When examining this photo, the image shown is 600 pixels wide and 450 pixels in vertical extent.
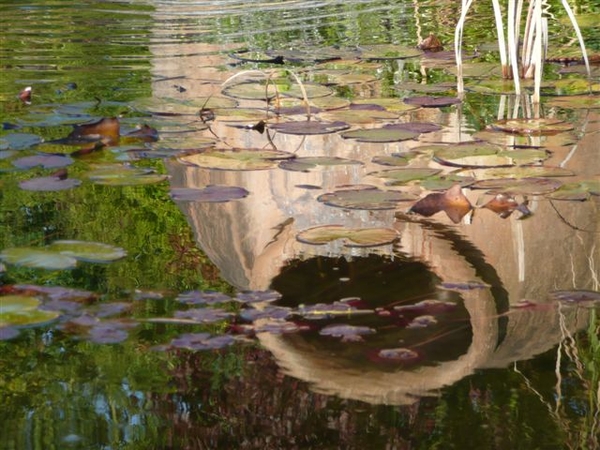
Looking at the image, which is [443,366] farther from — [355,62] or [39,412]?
[355,62]

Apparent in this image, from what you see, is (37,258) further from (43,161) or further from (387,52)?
(387,52)

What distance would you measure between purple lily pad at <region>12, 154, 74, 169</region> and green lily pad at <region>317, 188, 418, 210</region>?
1.01m

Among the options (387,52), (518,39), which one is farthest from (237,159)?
(387,52)

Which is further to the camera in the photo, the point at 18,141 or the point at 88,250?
the point at 18,141

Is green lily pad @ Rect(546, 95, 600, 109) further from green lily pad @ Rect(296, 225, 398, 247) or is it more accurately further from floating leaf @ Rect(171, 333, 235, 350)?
floating leaf @ Rect(171, 333, 235, 350)

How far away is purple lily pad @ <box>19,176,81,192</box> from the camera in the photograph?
11.7ft

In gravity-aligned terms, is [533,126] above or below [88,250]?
above

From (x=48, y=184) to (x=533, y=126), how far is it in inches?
73.4

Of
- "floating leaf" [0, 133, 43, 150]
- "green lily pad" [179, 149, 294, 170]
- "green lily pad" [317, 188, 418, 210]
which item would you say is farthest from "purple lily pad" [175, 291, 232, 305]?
"floating leaf" [0, 133, 43, 150]

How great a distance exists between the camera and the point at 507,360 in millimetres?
2387

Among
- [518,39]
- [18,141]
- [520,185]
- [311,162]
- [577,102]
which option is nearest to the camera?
[520,185]

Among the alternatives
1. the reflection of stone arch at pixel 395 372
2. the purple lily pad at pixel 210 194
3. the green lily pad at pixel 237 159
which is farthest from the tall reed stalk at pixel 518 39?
the reflection of stone arch at pixel 395 372

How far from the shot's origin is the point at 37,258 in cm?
288

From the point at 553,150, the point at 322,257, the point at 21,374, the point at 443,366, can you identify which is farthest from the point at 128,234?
the point at 553,150
